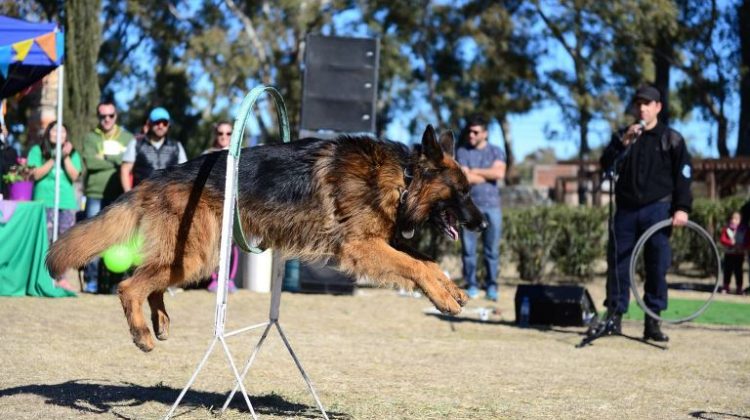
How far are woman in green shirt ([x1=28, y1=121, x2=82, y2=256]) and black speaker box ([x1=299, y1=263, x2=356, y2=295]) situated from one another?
138 inches

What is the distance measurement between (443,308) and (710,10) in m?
33.7

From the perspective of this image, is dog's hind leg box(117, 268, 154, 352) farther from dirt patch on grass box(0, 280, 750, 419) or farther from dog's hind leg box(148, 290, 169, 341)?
dirt patch on grass box(0, 280, 750, 419)

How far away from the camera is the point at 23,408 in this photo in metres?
5.46

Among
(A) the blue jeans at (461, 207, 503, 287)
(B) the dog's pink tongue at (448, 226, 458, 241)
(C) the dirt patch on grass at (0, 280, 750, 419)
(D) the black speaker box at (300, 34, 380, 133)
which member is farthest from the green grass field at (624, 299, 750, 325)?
(B) the dog's pink tongue at (448, 226, 458, 241)

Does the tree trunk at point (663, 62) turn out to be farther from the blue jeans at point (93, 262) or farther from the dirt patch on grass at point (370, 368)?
the blue jeans at point (93, 262)

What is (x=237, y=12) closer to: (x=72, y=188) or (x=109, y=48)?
(x=109, y=48)

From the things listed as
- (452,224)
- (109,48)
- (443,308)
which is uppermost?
(109,48)

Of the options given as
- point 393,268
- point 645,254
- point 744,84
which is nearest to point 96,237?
point 393,268

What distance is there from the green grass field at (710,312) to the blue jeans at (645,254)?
2463mm

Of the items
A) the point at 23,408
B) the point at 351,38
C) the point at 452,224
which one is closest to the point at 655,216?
the point at 452,224

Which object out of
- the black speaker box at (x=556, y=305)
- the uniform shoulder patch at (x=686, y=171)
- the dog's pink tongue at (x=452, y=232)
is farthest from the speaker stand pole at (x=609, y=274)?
the dog's pink tongue at (x=452, y=232)

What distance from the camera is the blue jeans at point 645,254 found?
9438mm

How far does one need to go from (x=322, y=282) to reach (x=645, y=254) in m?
5.51

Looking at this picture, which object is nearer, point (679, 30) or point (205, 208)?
point (205, 208)
